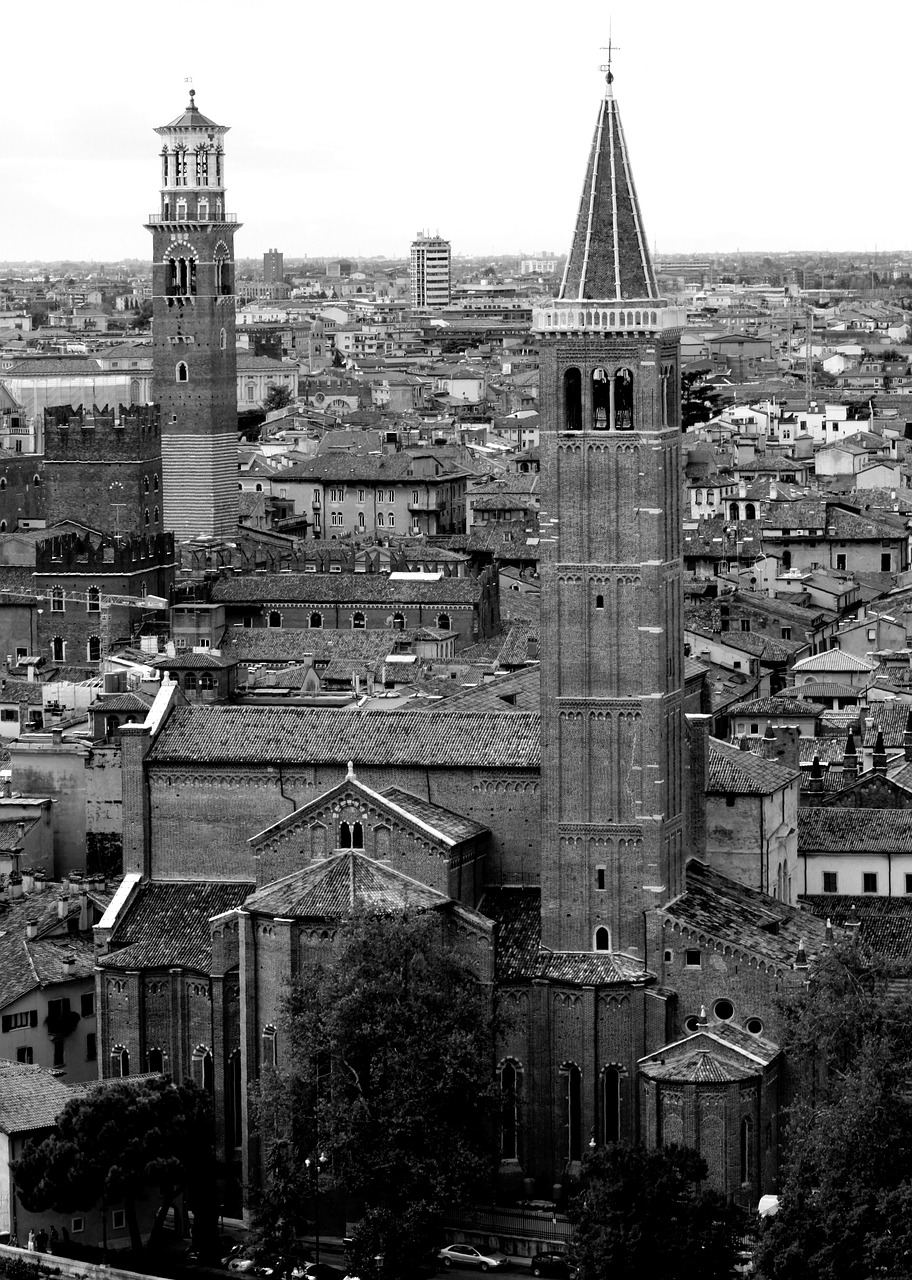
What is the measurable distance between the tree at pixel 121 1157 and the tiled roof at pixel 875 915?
37.8 ft

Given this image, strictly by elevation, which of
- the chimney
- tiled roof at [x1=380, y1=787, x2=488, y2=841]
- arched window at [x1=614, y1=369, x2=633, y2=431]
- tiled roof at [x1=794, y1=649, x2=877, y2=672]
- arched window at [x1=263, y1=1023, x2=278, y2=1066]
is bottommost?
arched window at [x1=263, y1=1023, x2=278, y2=1066]

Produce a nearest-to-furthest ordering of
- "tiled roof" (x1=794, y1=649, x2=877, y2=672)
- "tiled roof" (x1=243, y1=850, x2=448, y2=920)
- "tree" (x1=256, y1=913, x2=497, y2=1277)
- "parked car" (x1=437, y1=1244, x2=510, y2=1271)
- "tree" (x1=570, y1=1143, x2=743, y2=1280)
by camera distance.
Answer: "tree" (x1=570, y1=1143, x2=743, y2=1280)
"tree" (x1=256, y1=913, x2=497, y2=1277)
"parked car" (x1=437, y1=1244, x2=510, y2=1271)
"tiled roof" (x1=243, y1=850, x2=448, y2=920)
"tiled roof" (x1=794, y1=649, x2=877, y2=672)

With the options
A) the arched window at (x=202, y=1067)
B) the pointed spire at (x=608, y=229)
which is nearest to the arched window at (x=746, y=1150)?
the arched window at (x=202, y=1067)

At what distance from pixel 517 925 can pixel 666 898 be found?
8.67ft

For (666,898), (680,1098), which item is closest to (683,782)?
(666,898)

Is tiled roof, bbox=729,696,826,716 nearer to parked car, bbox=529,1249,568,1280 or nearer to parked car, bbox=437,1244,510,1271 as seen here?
parked car, bbox=437,1244,510,1271

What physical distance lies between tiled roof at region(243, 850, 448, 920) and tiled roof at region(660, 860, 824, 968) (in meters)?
4.18

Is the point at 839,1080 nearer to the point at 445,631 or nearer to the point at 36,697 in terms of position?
the point at 36,697

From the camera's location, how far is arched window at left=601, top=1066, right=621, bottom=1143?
54.9 metres

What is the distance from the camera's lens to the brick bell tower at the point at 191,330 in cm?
10919

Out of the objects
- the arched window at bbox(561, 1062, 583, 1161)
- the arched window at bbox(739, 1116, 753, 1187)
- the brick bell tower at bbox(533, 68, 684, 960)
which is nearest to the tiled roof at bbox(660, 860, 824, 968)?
the brick bell tower at bbox(533, 68, 684, 960)

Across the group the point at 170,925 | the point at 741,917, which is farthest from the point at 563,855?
the point at 170,925

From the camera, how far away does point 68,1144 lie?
52.8 m

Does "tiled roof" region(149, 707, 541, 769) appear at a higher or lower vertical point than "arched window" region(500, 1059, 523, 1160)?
higher
